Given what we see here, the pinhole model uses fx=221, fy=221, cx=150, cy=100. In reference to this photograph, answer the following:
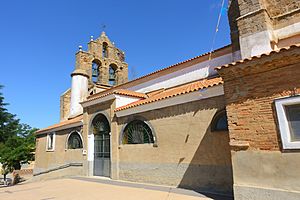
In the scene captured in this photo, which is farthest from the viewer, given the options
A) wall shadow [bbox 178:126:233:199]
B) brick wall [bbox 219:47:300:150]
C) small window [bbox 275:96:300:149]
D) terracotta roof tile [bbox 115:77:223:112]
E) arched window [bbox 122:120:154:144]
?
arched window [bbox 122:120:154:144]

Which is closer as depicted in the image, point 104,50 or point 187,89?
point 187,89

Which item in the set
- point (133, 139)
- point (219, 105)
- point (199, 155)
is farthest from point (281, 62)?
point (133, 139)

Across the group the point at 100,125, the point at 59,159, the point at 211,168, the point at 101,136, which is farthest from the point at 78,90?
the point at 211,168

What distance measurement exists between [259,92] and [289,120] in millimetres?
912

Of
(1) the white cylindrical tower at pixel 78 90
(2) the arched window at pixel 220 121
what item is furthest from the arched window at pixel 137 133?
(1) the white cylindrical tower at pixel 78 90

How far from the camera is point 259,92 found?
546 cm

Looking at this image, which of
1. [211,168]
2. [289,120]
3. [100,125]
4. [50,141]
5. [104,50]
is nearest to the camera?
[289,120]

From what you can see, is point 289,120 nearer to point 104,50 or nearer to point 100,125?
point 100,125

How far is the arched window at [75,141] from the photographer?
575 inches

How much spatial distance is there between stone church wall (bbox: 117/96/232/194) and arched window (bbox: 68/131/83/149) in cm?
550

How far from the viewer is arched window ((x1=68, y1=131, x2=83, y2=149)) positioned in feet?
47.9

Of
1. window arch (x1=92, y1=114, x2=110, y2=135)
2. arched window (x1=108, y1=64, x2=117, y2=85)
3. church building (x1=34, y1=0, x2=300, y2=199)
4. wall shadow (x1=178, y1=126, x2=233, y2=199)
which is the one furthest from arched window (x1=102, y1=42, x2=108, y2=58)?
wall shadow (x1=178, y1=126, x2=233, y2=199)

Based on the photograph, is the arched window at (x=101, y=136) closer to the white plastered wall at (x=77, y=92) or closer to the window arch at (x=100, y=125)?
the window arch at (x=100, y=125)

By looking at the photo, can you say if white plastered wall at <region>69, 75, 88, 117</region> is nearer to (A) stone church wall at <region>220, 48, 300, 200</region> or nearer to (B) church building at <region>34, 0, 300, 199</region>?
(B) church building at <region>34, 0, 300, 199</region>
